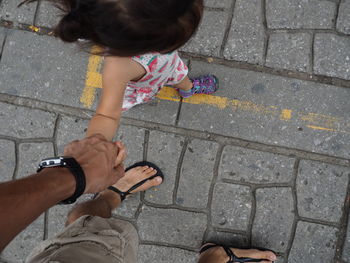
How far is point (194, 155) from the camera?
2703mm

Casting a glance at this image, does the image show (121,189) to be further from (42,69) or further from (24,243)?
(42,69)

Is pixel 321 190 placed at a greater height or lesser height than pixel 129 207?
greater

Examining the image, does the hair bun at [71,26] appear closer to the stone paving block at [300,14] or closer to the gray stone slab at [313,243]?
the stone paving block at [300,14]

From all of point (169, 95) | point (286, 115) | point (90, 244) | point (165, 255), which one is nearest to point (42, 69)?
point (169, 95)

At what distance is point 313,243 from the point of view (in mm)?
2623

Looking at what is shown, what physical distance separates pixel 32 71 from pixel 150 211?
158 centimetres

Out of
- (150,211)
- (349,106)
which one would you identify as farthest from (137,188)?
(349,106)

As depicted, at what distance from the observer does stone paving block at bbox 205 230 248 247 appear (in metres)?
2.69

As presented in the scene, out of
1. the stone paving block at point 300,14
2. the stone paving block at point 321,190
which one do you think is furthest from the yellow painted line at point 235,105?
the stone paving block at point 300,14

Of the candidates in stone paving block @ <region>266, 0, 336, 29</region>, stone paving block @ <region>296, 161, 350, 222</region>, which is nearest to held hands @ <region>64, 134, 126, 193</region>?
stone paving block @ <region>296, 161, 350, 222</region>

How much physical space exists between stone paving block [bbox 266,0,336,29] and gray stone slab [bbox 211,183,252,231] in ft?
4.65

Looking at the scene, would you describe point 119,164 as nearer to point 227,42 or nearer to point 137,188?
point 137,188

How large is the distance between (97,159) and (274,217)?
67.4 inches

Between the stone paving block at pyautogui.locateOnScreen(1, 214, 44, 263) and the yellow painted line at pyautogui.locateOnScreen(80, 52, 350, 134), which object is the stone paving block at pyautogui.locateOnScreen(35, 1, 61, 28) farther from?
the stone paving block at pyautogui.locateOnScreen(1, 214, 44, 263)
